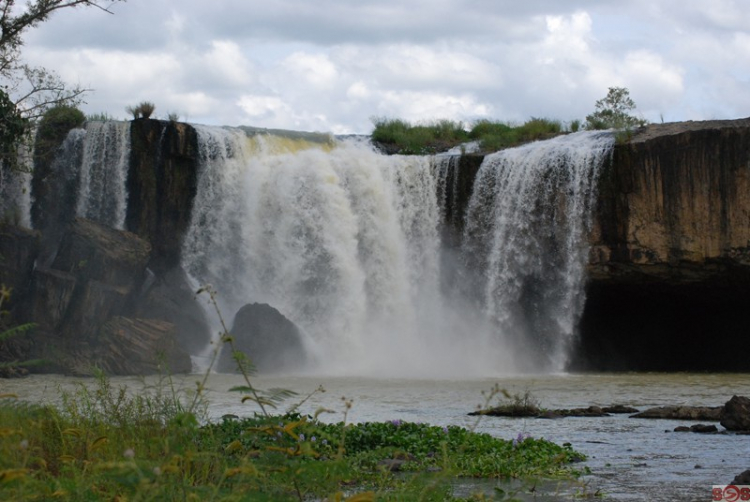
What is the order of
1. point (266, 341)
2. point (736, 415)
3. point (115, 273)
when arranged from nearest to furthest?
1. point (736, 415)
2. point (266, 341)
3. point (115, 273)

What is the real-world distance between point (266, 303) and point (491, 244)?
20.4ft

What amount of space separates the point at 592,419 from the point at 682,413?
1.25 m

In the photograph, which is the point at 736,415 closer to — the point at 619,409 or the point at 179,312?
the point at 619,409

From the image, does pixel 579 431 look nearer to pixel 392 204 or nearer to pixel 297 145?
pixel 392 204

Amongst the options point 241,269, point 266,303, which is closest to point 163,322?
point 266,303

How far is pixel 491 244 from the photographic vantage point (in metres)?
28.0

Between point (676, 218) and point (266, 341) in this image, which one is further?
point (676, 218)

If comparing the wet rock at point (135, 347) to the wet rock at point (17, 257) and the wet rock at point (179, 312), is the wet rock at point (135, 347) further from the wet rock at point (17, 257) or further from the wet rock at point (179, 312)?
the wet rock at point (17, 257)

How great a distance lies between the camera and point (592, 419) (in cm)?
1456

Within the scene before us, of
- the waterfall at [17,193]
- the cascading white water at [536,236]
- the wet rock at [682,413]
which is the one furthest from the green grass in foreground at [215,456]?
the waterfall at [17,193]

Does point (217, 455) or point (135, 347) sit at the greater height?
point (135, 347)

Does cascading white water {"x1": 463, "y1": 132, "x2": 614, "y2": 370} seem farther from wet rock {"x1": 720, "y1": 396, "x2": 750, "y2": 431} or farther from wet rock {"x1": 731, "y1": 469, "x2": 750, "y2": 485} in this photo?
wet rock {"x1": 731, "y1": 469, "x2": 750, "y2": 485}

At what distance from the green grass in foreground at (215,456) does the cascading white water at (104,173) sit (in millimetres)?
19072

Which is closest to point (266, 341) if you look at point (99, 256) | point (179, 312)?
point (179, 312)
